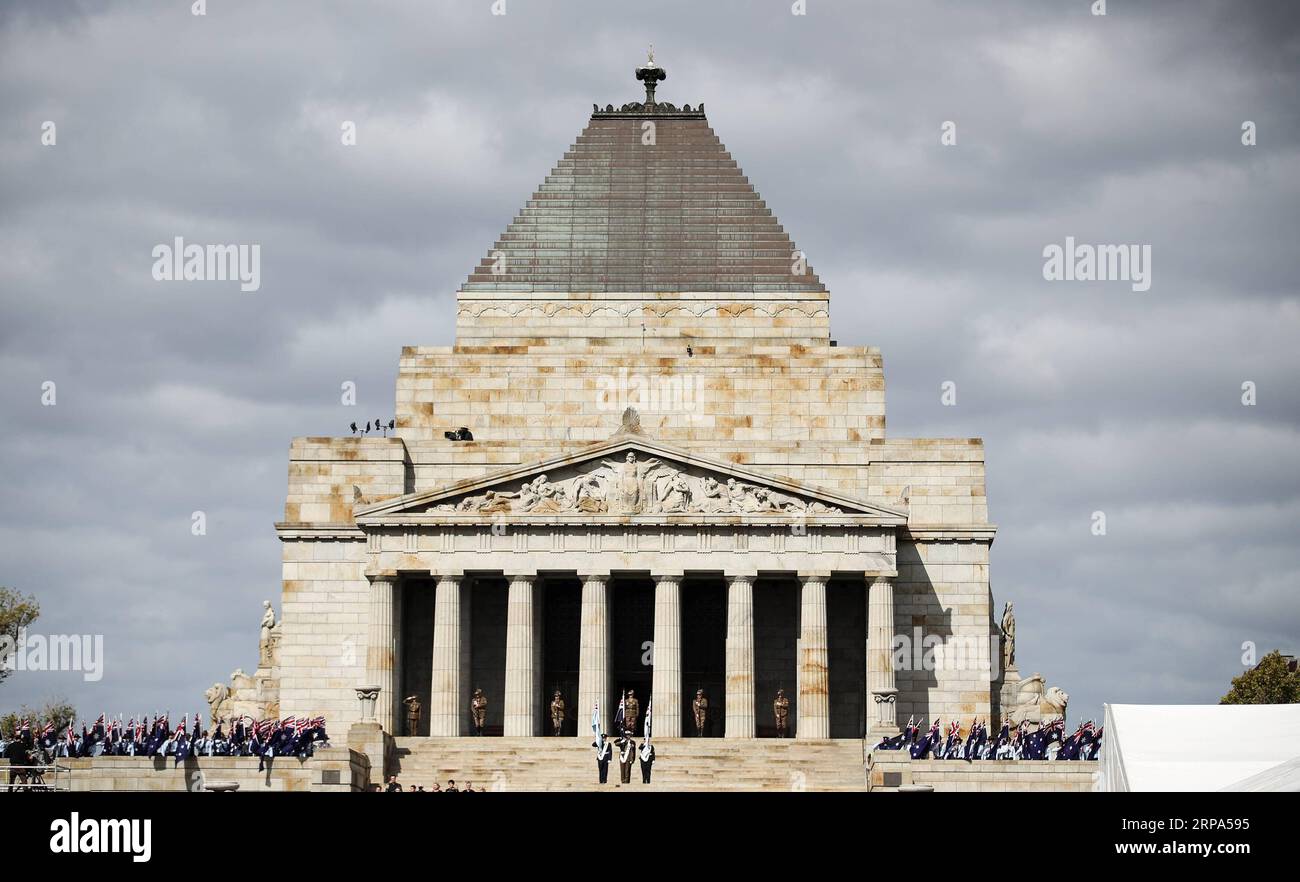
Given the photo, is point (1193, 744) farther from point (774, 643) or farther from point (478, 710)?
point (478, 710)

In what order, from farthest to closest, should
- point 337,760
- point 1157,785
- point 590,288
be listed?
point 590,288
point 337,760
point 1157,785

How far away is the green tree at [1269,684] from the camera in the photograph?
10688 centimetres

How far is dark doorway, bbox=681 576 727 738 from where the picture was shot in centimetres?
8588

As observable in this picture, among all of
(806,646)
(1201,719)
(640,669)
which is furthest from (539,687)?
(1201,719)

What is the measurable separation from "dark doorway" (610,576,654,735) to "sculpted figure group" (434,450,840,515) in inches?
158

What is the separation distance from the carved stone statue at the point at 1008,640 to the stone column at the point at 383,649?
22.2m

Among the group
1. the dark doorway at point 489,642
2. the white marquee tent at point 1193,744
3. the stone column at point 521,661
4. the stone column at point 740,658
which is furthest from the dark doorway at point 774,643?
the white marquee tent at point 1193,744

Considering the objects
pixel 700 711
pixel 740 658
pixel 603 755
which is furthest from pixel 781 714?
pixel 603 755

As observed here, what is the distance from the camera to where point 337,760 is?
70812mm

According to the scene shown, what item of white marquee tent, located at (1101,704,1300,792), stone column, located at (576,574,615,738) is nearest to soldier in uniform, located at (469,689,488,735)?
stone column, located at (576,574,615,738)

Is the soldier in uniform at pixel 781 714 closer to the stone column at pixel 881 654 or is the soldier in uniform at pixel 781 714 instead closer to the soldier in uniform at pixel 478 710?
the stone column at pixel 881 654

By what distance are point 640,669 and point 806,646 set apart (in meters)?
7.26

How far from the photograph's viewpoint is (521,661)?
266 ft

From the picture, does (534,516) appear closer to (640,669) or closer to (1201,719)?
(640,669)
